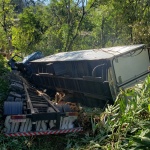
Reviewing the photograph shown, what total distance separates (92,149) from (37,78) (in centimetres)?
692

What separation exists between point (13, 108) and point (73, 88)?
2801 mm

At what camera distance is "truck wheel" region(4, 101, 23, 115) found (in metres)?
5.84

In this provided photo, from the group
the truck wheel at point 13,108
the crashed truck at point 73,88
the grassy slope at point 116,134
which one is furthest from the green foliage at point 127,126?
the truck wheel at point 13,108

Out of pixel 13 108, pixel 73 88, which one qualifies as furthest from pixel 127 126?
pixel 73 88

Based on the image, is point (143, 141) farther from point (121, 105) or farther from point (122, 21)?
point (122, 21)

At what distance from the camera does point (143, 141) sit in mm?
3730

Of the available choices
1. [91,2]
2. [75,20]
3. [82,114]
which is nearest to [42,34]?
[75,20]

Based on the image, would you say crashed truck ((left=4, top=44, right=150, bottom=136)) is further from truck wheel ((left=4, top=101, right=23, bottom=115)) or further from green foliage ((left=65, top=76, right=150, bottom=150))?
green foliage ((left=65, top=76, right=150, bottom=150))

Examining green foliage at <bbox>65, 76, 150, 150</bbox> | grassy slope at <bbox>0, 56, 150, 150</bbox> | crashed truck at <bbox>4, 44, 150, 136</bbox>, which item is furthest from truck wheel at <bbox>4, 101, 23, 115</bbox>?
green foliage at <bbox>65, 76, 150, 150</bbox>

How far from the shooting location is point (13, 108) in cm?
590

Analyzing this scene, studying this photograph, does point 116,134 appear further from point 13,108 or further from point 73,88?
point 73,88

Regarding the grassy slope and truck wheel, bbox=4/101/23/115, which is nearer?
the grassy slope

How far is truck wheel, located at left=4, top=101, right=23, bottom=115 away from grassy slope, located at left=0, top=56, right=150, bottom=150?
0.41 meters

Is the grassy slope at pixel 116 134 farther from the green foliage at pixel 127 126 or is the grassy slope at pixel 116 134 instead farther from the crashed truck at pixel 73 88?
the crashed truck at pixel 73 88
